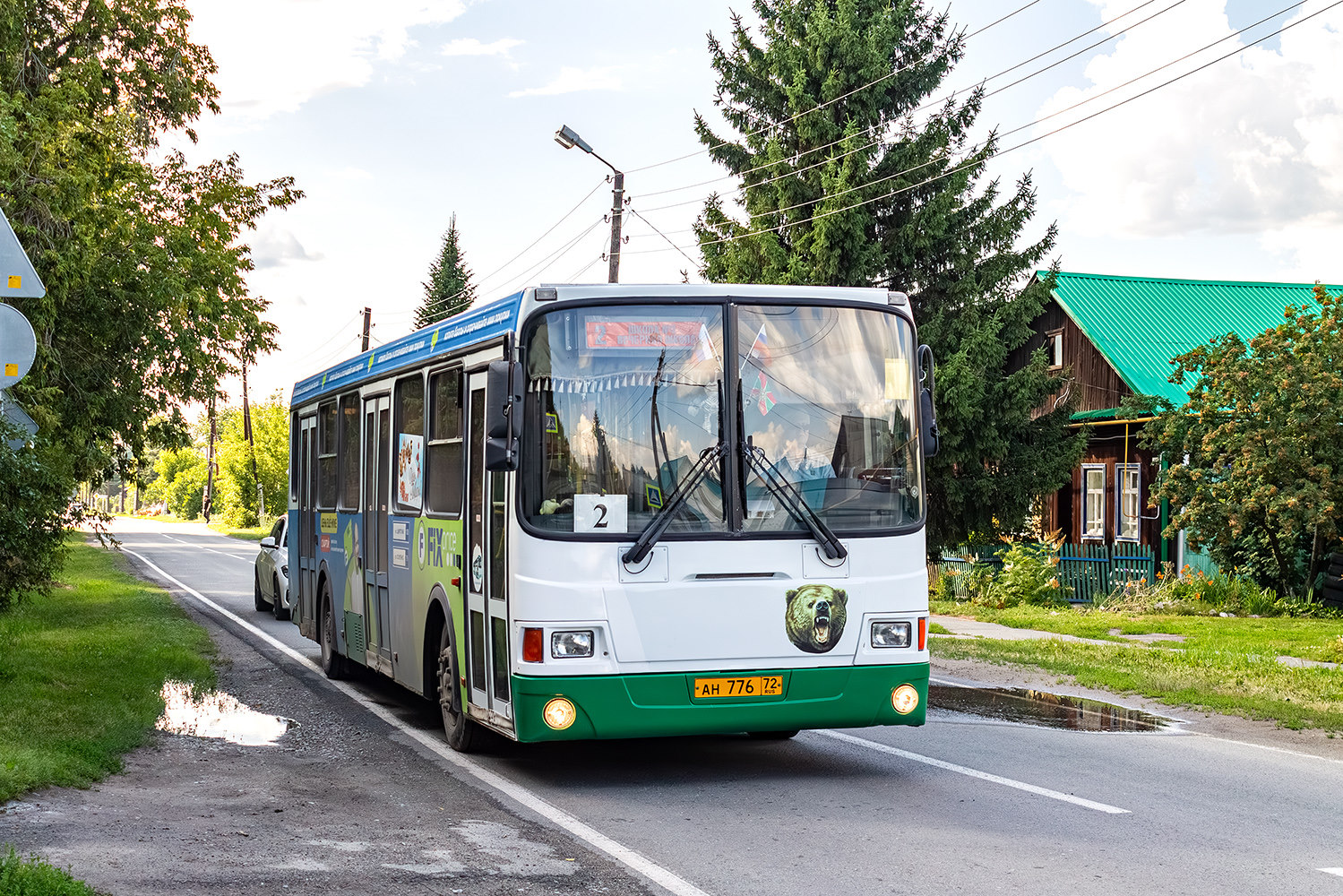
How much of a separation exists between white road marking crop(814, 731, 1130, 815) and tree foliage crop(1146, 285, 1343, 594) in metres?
14.4

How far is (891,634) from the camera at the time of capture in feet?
29.6

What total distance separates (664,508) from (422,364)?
3192 millimetres

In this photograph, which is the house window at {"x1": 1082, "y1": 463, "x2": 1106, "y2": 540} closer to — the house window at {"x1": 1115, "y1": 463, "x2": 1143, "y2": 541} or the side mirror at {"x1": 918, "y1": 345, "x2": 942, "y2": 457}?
the house window at {"x1": 1115, "y1": 463, "x2": 1143, "y2": 541}

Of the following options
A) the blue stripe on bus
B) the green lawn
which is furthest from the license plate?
the green lawn

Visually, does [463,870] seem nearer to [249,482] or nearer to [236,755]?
[236,755]

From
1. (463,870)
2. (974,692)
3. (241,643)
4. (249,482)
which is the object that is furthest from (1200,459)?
(249,482)

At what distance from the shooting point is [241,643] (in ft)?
60.3

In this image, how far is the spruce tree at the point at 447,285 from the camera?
66688mm

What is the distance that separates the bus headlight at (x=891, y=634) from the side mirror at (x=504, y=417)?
240 cm

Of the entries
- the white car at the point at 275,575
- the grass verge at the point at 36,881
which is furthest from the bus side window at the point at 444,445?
the white car at the point at 275,575

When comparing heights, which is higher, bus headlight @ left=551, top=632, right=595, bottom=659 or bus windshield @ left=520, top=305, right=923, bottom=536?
bus windshield @ left=520, top=305, right=923, bottom=536

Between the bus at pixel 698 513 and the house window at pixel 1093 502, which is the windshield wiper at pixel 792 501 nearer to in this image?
the bus at pixel 698 513

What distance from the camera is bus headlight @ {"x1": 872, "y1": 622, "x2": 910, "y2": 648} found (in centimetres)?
897

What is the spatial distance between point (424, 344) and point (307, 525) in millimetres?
5196
